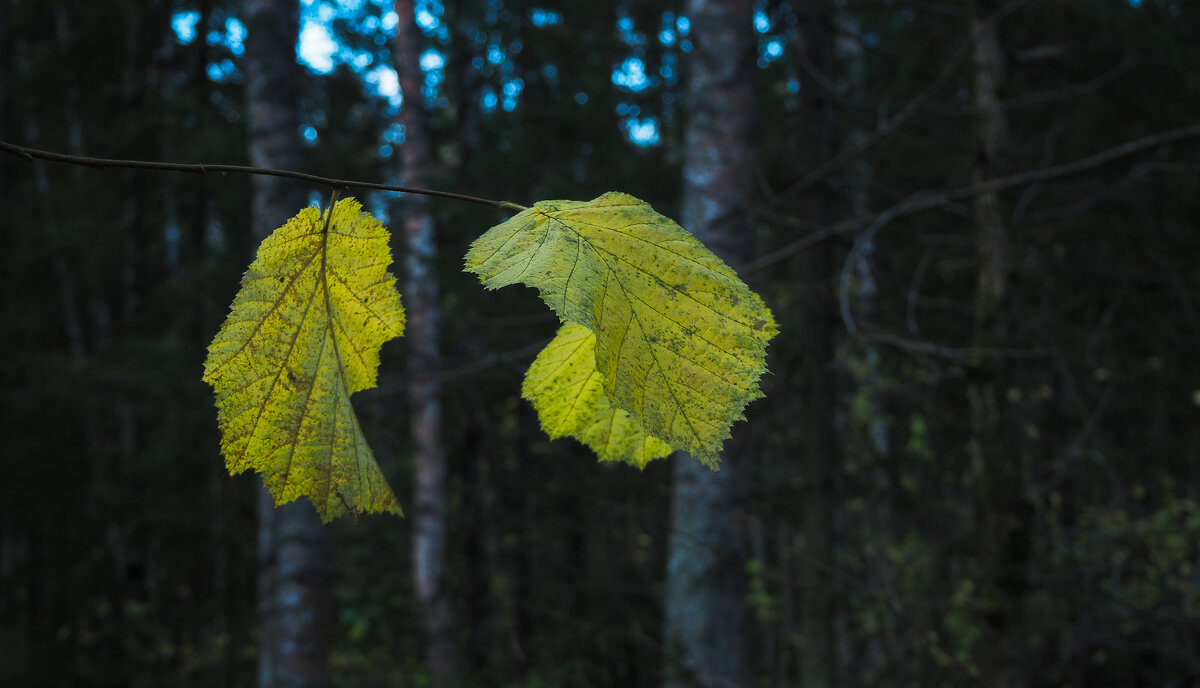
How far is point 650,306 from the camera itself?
0.49 m

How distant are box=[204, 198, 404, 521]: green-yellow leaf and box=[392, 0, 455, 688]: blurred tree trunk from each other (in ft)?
18.1

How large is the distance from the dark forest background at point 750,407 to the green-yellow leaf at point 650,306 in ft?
3.79

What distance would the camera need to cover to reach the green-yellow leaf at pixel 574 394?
0.63 metres

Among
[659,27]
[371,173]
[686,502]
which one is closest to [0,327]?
[371,173]

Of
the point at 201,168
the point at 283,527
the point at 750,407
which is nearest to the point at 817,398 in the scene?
the point at 750,407

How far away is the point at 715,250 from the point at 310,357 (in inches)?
118

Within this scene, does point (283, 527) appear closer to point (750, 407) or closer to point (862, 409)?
point (750, 407)

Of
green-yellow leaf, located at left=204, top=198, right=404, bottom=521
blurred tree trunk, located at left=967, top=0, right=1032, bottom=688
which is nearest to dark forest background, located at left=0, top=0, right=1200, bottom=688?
blurred tree trunk, located at left=967, top=0, right=1032, bottom=688

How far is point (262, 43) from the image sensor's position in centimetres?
410

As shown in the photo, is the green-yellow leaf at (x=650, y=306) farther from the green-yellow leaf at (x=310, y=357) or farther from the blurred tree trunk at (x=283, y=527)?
the blurred tree trunk at (x=283, y=527)

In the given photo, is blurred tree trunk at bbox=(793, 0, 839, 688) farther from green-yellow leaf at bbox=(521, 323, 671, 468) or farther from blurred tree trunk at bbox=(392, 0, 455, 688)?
green-yellow leaf at bbox=(521, 323, 671, 468)

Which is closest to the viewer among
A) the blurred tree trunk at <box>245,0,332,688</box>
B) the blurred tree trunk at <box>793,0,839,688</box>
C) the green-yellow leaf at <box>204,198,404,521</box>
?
the green-yellow leaf at <box>204,198,404,521</box>

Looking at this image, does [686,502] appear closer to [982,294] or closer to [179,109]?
[982,294]

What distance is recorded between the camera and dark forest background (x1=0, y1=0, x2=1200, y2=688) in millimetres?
3455
